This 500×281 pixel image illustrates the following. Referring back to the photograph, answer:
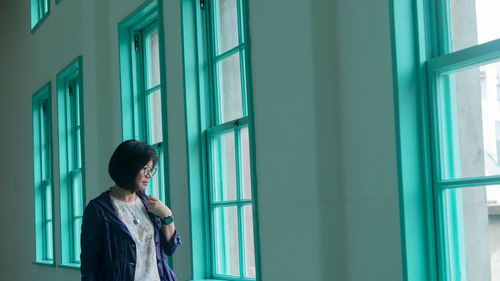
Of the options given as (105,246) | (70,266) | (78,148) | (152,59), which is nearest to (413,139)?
(105,246)

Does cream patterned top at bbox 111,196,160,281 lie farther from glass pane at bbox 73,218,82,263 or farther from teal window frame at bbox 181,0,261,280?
glass pane at bbox 73,218,82,263

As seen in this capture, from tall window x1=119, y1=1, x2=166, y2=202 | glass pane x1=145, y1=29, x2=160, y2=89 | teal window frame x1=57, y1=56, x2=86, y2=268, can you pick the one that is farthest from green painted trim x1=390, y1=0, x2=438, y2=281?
teal window frame x1=57, y1=56, x2=86, y2=268

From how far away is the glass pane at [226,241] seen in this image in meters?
4.73

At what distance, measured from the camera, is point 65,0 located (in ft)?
27.4

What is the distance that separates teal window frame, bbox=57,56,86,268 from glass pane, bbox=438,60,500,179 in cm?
586

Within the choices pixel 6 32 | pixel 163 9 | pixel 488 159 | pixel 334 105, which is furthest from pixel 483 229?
pixel 6 32

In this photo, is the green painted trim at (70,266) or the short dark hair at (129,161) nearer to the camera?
the short dark hair at (129,161)

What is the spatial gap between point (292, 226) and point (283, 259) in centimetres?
20

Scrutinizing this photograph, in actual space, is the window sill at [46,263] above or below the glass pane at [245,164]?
below

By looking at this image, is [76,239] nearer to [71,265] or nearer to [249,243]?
[71,265]

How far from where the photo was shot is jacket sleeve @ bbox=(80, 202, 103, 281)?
3422mm

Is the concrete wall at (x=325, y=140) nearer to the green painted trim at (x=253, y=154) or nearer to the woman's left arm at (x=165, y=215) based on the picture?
the green painted trim at (x=253, y=154)

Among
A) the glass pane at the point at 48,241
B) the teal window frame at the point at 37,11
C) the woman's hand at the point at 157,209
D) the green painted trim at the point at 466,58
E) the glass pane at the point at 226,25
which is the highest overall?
the teal window frame at the point at 37,11

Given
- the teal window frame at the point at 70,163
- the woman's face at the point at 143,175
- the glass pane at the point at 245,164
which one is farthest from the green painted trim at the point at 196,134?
the teal window frame at the point at 70,163
